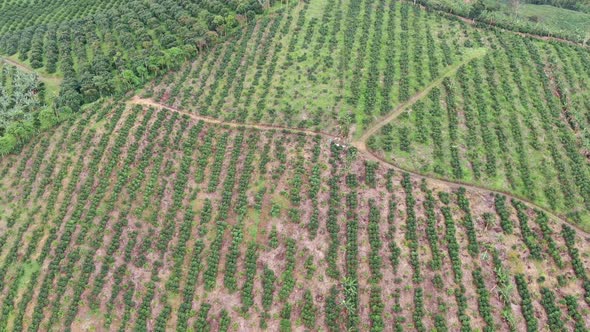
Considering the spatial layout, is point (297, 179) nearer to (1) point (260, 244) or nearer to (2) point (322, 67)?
(1) point (260, 244)

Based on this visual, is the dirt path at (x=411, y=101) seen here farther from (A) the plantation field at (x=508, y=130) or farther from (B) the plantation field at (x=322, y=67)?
(A) the plantation field at (x=508, y=130)

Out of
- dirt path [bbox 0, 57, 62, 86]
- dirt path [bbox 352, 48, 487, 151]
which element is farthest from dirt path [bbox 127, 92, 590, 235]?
dirt path [bbox 0, 57, 62, 86]

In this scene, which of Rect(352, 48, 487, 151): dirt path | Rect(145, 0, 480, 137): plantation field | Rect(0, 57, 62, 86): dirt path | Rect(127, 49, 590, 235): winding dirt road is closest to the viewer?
Rect(127, 49, 590, 235): winding dirt road

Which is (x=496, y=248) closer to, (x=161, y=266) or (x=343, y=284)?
(x=343, y=284)

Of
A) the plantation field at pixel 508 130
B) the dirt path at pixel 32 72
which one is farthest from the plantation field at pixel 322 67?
the dirt path at pixel 32 72

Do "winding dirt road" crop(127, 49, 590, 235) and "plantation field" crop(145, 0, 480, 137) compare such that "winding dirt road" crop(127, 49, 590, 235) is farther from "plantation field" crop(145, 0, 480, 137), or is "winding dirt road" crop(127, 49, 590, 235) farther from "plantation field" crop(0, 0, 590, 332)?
"plantation field" crop(145, 0, 480, 137)

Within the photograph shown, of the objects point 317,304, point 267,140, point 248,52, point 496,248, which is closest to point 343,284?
point 317,304
